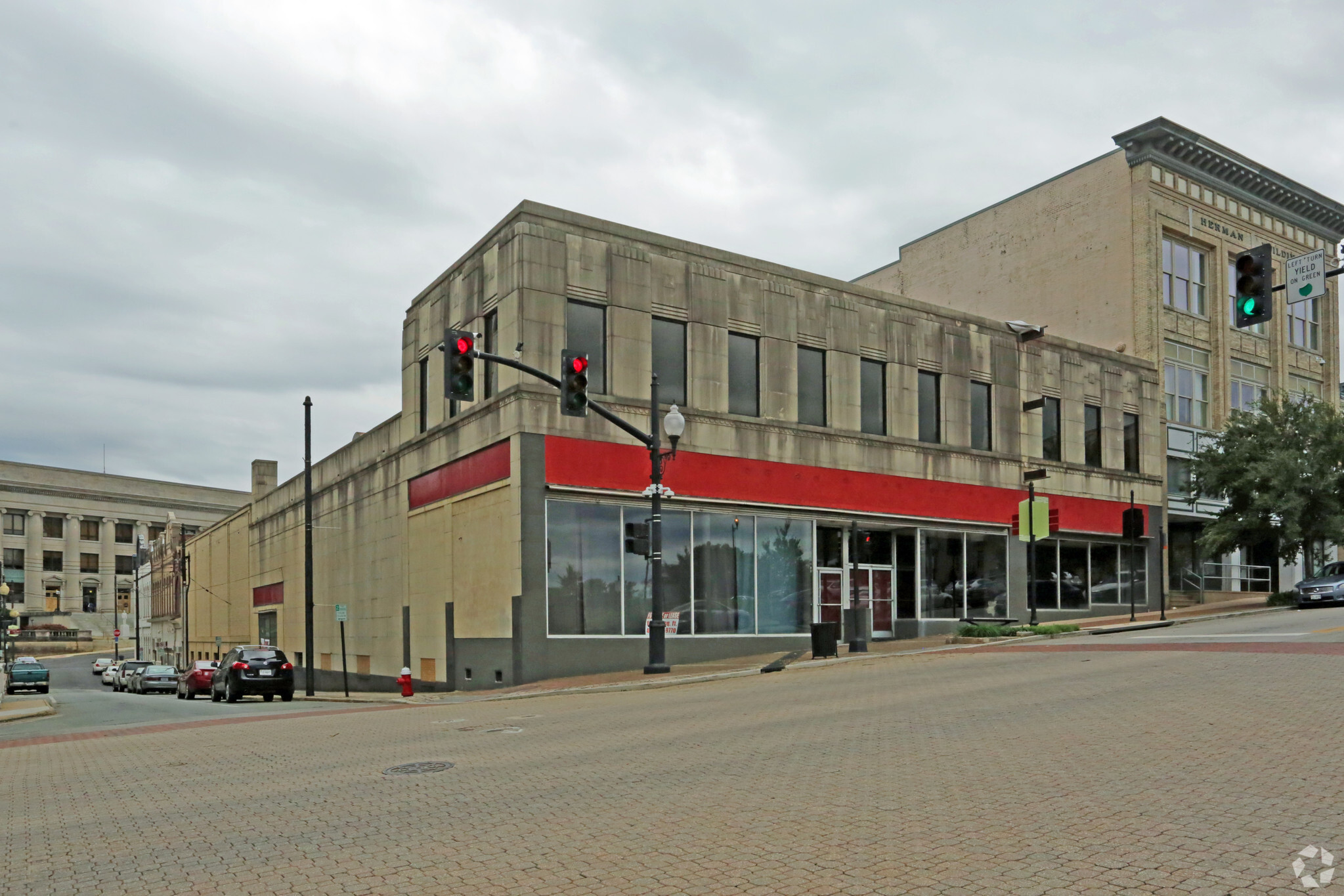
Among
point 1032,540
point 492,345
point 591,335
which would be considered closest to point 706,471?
point 591,335

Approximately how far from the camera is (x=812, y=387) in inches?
1275

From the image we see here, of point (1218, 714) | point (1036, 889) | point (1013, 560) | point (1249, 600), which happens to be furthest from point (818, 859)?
point (1249, 600)

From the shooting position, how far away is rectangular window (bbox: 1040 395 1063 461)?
38.7m

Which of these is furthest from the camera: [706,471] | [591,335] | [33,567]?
[33,567]

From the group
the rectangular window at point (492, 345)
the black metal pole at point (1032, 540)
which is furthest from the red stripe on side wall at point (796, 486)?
the rectangular window at point (492, 345)

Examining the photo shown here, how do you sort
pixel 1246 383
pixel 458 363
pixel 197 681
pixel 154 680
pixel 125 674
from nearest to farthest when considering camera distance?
pixel 458 363 < pixel 197 681 < pixel 1246 383 < pixel 154 680 < pixel 125 674

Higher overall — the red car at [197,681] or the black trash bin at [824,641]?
the black trash bin at [824,641]

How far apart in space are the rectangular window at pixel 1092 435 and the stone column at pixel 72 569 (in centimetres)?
11282

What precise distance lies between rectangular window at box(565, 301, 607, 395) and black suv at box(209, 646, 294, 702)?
39.7 ft

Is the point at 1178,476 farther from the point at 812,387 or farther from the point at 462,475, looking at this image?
the point at 462,475

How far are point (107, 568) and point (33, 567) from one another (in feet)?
25.9

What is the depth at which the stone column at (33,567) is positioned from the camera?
115 metres

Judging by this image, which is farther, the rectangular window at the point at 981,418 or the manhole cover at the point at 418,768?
the rectangular window at the point at 981,418

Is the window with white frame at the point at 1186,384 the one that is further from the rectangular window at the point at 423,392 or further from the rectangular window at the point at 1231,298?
the rectangular window at the point at 423,392
